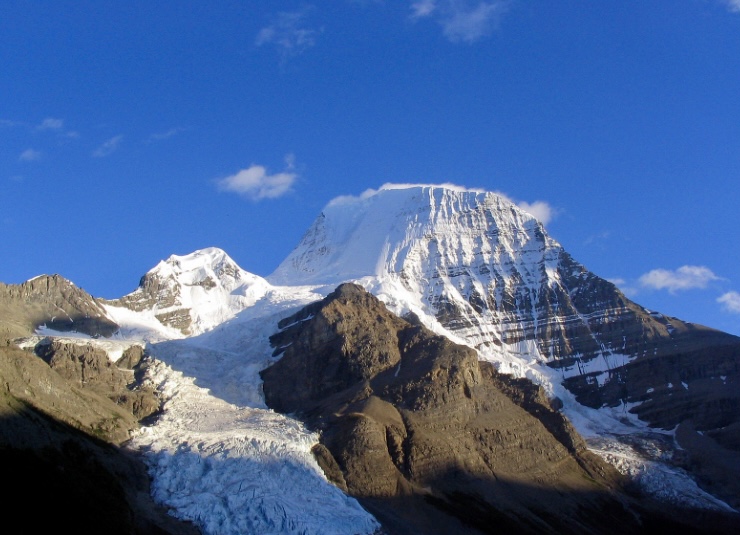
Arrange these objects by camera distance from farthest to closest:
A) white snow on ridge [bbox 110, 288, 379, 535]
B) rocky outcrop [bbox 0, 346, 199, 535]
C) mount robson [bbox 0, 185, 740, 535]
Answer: white snow on ridge [bbox 110, 288, 379, 535] < mount robson [bbox 0, 185, 740, 535] < rocky outcrop [bbox 0, 346, 199, 535]

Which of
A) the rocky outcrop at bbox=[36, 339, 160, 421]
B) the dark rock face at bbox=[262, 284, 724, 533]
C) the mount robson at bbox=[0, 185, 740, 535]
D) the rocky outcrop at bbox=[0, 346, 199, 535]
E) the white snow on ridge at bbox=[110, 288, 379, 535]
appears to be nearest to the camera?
the rocky outcrop at bbox=[0, 346, 199, 535]

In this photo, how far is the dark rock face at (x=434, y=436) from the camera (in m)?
148

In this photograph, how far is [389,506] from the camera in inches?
5635

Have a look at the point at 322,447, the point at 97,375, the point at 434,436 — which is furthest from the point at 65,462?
the point at 434,436

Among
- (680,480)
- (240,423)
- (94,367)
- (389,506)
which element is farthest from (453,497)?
(94,367)

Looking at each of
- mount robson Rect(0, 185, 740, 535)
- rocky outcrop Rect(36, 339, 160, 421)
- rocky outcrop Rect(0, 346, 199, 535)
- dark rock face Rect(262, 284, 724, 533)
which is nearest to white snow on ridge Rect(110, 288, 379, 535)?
mount robson Rect(0, 185, 740, 535)

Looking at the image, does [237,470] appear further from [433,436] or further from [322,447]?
[433,436]

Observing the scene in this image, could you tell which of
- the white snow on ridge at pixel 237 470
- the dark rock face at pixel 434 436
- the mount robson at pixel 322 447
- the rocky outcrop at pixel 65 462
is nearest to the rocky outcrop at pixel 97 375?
the mount robson at pixel 322 447

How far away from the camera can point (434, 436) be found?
162 m

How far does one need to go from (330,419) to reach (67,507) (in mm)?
65231

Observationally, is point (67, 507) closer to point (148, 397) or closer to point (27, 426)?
point (27, 426)

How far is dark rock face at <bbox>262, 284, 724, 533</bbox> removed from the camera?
148 meters

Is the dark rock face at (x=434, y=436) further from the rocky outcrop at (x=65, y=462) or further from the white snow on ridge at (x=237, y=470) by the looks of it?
the rocky outcrop at (x=65, y=462)

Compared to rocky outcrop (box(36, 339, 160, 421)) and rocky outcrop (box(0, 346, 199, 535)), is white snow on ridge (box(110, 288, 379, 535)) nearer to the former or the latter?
rocky outcrop (box(36, 339, 160, 421))
